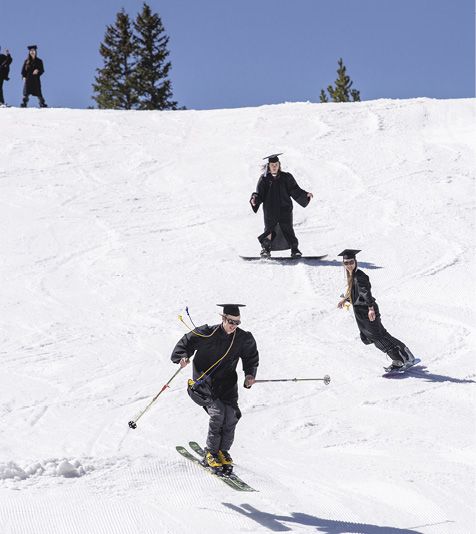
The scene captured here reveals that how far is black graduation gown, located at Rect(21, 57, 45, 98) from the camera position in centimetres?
2310

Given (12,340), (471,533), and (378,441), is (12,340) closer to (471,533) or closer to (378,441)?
(378,441)

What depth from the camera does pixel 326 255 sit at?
12562 millimetres

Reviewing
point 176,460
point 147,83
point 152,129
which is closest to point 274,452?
point 176,460

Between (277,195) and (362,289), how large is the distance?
12.1 ft

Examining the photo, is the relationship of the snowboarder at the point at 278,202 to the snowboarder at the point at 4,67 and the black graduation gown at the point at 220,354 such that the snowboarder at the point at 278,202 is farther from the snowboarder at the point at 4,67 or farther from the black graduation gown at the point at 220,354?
the snowboarder at the point at 4,67

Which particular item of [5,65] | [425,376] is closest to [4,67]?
[5,65]

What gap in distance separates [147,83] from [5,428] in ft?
140

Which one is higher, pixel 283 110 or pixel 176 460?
pixel 283 110

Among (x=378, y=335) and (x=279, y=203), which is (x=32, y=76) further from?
(x=378, y=335)

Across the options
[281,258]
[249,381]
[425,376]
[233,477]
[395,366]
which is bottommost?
[233,477]

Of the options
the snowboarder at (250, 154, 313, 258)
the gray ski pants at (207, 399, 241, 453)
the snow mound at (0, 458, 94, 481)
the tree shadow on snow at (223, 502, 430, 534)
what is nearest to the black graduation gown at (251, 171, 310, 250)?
the snowboarder at (250, 154, 313, 258)

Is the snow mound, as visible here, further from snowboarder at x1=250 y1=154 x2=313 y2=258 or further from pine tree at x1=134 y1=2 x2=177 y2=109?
pine tree at x1=134 y1=2 x2=177 y2=109

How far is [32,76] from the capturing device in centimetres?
2344

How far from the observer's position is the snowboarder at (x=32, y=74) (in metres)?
23.0
